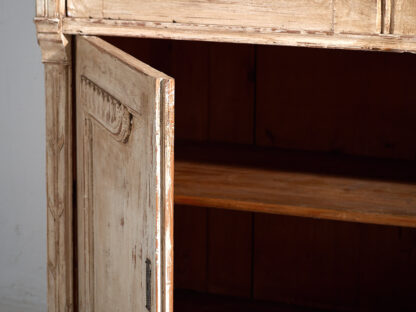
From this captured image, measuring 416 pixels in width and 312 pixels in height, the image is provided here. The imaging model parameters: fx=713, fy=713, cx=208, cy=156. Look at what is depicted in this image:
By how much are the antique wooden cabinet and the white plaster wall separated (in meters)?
0.49

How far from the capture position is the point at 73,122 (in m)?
Result: 1.55

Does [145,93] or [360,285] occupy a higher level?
[145,93]

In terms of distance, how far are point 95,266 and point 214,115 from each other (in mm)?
761

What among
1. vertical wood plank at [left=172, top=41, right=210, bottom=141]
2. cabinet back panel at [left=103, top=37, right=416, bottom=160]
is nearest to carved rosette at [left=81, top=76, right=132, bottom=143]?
cabinet back panel at [left=103, top=37, right=416, bottom=160]

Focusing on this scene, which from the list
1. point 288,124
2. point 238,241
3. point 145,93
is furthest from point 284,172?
point 145,93

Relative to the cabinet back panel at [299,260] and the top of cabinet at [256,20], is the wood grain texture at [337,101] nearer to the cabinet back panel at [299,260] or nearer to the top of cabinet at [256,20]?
the cabinet back panel at [299,260]

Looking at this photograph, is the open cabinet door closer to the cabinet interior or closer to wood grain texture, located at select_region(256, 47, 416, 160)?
the cabinet interior

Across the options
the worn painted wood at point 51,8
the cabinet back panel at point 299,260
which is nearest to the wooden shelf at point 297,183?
the cabinet back panel at point 299,260

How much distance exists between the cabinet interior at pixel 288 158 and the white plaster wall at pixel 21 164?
0.49 meters

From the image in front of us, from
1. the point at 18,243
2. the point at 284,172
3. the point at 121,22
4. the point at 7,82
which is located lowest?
the point at 18,243

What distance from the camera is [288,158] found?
1.94 m

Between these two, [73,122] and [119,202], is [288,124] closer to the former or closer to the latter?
[73,122]

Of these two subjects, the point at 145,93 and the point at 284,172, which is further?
the point at 284,172

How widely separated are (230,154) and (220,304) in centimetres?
46
